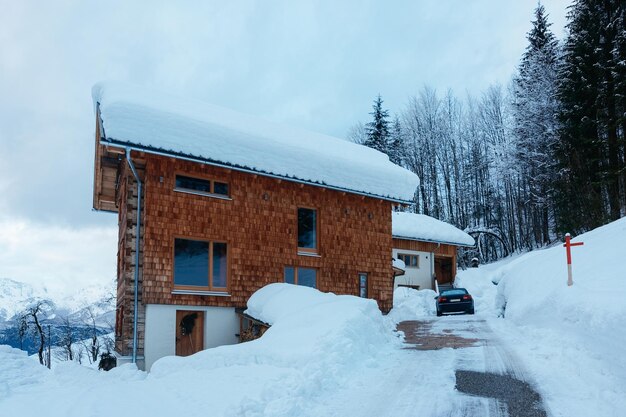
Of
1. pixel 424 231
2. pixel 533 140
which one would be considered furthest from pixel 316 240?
pixel 533 140

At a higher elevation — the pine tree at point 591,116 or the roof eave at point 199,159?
the pine tree at point 591,116

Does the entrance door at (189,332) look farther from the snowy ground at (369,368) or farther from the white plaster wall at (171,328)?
the snowy ground at (369,368)

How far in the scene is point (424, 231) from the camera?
33.9 meters

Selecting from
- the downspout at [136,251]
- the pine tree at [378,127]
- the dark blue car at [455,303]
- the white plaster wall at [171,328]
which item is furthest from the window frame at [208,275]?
the pine tree at [378,127]

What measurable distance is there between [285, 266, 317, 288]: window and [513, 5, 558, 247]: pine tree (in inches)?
815

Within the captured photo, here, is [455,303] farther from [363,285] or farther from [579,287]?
[579,287]

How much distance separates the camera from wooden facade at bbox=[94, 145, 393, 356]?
50.2 feet

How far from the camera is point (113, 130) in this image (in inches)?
562

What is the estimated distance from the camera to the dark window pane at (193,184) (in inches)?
632

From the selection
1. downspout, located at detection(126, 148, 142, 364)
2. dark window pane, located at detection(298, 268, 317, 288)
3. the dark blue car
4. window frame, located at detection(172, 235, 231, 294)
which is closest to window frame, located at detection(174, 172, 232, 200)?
downspout, located at detection(126, 148, 142, 364)

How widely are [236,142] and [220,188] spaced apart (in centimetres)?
163

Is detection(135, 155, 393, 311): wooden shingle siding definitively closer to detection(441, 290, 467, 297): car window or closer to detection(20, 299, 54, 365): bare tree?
detection(441, 290, 467, 297): car window

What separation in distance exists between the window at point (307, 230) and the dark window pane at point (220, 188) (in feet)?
10.3

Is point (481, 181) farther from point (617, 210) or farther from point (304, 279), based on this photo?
point (304, 279)
